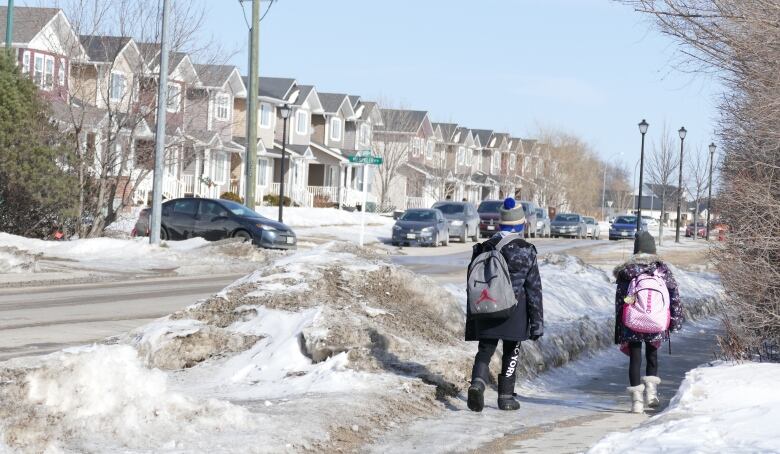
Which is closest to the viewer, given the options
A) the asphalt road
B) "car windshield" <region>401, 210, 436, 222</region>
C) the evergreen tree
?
the asphalt road

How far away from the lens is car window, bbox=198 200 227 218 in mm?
30375

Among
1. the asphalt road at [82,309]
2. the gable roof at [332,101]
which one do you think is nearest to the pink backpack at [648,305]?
the asphalt road at [82,309]

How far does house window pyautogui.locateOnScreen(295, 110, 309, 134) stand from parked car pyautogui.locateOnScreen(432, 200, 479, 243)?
27.2m

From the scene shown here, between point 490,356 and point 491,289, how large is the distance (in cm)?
61

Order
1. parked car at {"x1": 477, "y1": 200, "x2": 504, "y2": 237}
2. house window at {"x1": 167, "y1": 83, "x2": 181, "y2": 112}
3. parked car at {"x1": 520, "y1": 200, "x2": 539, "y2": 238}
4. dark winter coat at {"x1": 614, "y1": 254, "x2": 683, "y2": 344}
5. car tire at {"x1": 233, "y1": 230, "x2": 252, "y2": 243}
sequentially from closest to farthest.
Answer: dark winter coat at {"x1": 614, "y1": 254, "x2": 683, "y2": 344} → car tire at {"x1": 233, "y1": 230, "x2": 252, "y2": 243} → house window at {"x1": 167, "y1": 83, "x2": 181, "y2": 112} → parked car at {"x1": 477, "y1": 200, "x2": 504, "y2": 237} → parked car at {"x1": 520, "y1": 200, "x2": 539, "y2": 238}

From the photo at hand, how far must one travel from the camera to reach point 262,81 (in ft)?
236

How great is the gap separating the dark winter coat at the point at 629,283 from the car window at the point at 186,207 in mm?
21570

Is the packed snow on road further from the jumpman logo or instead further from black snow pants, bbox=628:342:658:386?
black snow pants, bbox=628:342:658:386

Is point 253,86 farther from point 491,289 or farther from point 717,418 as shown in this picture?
point 717,418

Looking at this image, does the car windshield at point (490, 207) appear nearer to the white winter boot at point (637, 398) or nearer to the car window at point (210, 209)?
the car window at point (210, 209)

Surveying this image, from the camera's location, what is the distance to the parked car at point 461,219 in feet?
153

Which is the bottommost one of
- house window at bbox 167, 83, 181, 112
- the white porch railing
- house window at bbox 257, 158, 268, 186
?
the white porch railing

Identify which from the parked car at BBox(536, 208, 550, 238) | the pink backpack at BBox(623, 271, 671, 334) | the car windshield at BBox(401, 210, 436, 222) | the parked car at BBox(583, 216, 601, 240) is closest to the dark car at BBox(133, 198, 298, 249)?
the car windshield at BBox(401, 210, 436, 222)

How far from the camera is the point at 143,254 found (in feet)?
85.4
